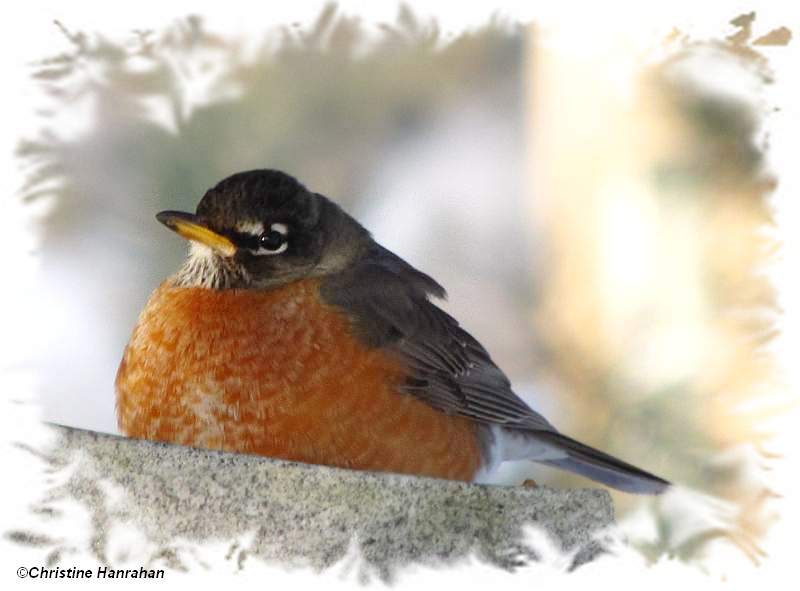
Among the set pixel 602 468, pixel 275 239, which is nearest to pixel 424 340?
pixel 275 239

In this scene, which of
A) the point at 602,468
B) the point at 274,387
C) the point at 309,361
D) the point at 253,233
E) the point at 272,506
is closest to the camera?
the point at 272,506

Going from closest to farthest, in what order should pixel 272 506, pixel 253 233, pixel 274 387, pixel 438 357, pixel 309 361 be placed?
pixel 272 506
pixel 274 387
pixel 309 361
pixel 253 233
pixel 438 357

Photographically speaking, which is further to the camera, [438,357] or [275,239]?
[438,357]

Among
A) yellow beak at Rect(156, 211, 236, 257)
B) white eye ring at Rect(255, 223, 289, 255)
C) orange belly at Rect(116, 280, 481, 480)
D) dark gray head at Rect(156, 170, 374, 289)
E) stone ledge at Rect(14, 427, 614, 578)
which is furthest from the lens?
white eye ring at Rect(255, 223, 289, 255)

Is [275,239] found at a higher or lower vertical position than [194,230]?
higher

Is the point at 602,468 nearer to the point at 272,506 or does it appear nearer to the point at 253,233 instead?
the point at 253,233

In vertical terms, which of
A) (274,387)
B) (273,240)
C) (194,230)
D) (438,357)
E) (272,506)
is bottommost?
(272,506)

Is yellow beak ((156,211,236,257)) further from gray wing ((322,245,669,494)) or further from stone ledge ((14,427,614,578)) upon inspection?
stone ledge ((14,427,614,578))

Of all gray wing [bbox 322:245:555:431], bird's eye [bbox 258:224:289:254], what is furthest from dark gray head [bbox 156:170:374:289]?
gray wing [bbox 322:245:555:431]

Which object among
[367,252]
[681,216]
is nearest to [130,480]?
[367,252]
